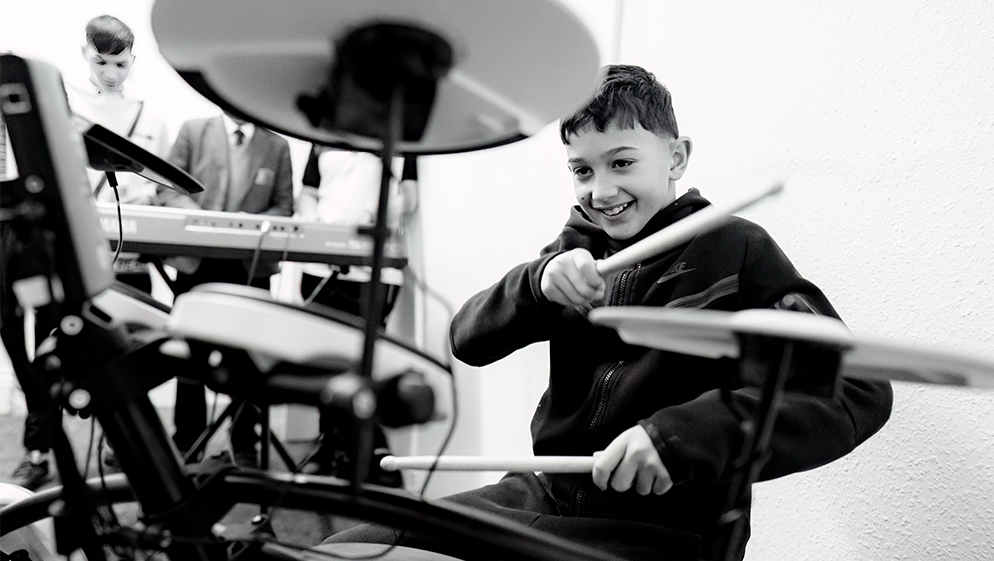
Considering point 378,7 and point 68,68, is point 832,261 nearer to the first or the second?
point 378,7

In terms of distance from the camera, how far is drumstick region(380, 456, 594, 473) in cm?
56

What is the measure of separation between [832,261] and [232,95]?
0.67 metres

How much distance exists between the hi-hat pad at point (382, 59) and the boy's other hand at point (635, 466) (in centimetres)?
23

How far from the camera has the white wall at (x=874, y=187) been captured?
0.65 meters

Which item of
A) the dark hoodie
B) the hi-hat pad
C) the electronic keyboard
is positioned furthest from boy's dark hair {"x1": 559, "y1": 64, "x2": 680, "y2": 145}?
the electronic keyboard

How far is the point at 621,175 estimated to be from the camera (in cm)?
80

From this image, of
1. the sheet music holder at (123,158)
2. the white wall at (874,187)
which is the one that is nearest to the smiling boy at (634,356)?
the white wall at (874,187)

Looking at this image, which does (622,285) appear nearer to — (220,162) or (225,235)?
(225,235)

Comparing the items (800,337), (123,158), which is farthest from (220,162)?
(800,337)

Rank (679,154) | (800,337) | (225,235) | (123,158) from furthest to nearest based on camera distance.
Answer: (225,235) < (679,154) < (123,158) < (800,337)

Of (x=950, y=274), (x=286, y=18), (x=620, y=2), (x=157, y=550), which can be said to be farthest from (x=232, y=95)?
(x=620, y=2)

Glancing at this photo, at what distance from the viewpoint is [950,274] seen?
26.2 inches

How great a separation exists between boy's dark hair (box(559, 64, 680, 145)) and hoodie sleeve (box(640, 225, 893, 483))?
11.3 inches

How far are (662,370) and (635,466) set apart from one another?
26 centimetres
